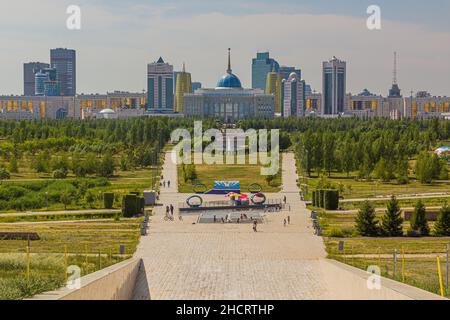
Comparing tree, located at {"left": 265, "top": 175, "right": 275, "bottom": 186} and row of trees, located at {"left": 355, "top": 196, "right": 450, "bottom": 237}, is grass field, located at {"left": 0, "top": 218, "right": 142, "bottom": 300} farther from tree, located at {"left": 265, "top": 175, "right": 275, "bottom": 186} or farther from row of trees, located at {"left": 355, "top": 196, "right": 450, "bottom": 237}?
tree, located at {"left": 265, "top": 175, "right": 275, "bottom": 186}

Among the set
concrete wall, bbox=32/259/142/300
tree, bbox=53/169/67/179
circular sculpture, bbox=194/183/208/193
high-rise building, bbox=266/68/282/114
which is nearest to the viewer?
concrete wall, bbox=32/259/142/300

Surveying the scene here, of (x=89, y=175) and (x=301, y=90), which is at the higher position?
(x=301, y=90)

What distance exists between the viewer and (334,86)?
162m

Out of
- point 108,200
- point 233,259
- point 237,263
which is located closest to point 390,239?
point 233,259

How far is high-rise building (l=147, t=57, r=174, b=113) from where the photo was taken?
157875mm

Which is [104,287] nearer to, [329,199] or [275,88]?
[329,199]

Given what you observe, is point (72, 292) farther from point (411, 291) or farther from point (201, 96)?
point (201, 96)

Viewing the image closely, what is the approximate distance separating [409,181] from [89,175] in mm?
19049

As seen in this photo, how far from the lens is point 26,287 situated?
12172 millimetres

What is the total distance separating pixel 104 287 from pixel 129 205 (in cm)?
2161

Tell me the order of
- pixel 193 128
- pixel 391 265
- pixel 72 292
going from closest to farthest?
pixel 72 292 < pixel 391 265 < pixel 193 128

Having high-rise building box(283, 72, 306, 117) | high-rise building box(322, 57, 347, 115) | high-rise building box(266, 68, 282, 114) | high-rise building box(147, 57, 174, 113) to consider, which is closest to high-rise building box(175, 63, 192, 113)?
high-rise building box(147, 57, 174, 113)

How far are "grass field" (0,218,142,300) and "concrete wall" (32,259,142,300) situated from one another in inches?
20.1

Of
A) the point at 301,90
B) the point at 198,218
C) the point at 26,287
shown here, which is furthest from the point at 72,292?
the point at 301,90
